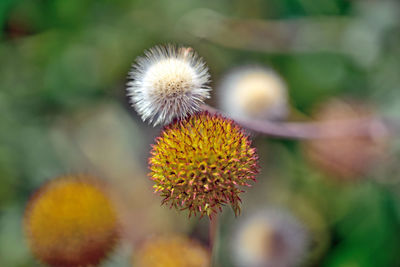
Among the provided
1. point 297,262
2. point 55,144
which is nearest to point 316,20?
point 297,262

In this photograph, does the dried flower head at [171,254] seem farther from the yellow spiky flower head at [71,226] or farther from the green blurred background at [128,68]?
the green blurred background at [128,68]

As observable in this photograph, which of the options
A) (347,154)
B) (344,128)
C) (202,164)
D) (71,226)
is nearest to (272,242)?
(347,154)

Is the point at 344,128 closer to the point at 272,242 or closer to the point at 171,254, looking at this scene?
the point at 272,242

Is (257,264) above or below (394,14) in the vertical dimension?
below

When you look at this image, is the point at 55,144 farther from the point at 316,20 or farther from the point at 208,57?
the point at 316,20

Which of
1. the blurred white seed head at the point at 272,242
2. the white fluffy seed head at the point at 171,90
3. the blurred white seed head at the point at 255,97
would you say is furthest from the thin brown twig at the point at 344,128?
the white fluffy seed head at the point at 171,90
